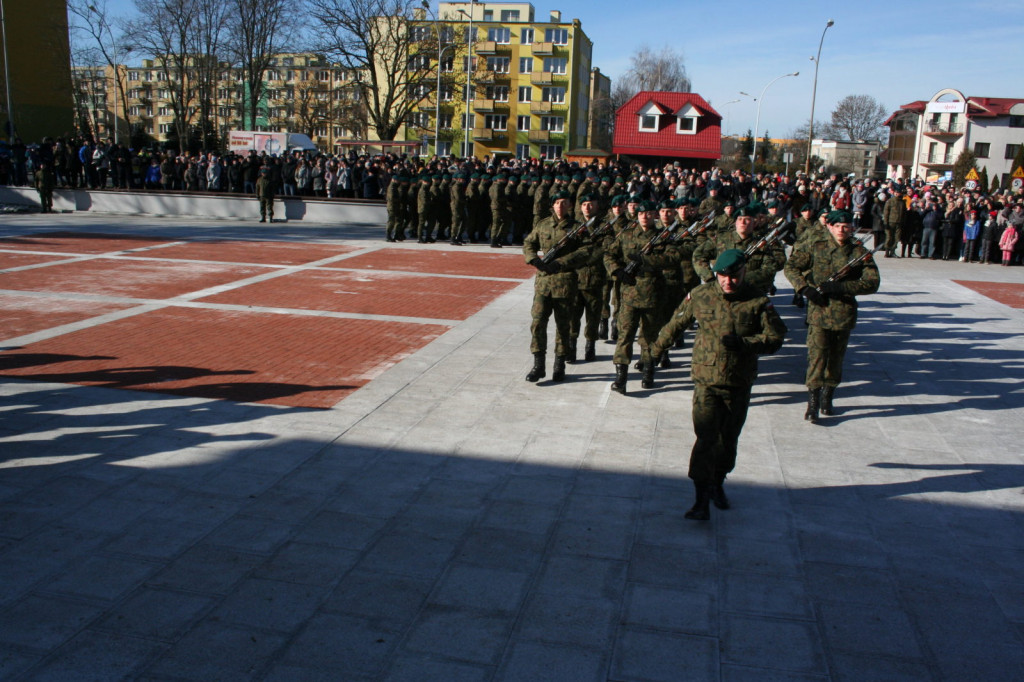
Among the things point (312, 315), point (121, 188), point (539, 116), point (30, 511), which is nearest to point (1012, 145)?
point (539, 116)

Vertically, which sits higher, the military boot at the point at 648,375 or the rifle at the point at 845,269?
the rifle at the point at 845,269

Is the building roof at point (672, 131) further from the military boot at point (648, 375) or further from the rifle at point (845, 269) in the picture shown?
the rifle at point (845, 269)

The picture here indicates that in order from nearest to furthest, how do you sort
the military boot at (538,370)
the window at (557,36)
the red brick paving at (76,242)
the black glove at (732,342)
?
1. the black glove at (732,342)
2. the military boot at (538,370)
3. the red brick paving at (76,242)
4. the window at (557,36)

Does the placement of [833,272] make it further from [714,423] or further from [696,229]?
[714,423]

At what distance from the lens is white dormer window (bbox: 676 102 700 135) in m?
54.1

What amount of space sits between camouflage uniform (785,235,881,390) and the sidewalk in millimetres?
550

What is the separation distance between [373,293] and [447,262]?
176 inches

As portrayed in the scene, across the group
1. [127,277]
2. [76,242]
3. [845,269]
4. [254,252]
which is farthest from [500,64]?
[845,269]

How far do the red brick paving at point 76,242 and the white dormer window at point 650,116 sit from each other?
1597 inches

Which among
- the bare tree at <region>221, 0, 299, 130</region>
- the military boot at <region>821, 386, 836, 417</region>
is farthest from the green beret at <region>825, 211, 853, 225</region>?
the bare tree at <region>221, 0, 299, 130</region>

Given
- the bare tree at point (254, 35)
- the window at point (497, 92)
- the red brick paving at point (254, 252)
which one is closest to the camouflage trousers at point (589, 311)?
the red brick paving at point (254, 252)

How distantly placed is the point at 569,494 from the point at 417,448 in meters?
1.47

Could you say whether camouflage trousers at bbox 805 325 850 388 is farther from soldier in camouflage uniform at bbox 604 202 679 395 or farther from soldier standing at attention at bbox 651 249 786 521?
soldier standing at attention at bbox 651 249 786 521

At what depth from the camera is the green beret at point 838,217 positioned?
7.74 meters
